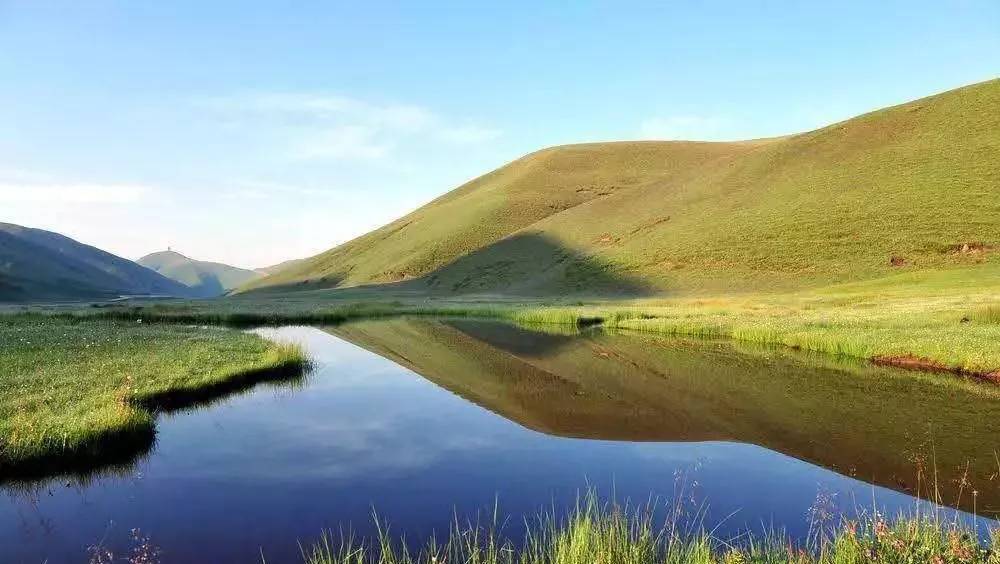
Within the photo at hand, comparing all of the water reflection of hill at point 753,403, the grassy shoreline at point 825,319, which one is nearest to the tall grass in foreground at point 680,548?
the water reflection of hill at point 753,403

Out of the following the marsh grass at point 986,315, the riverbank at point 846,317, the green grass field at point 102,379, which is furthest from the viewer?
the marsh grass at point 986,315

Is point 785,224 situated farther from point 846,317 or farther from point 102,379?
point 102,379

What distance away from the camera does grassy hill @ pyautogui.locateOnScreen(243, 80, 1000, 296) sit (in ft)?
271

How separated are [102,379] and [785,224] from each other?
3667 inches

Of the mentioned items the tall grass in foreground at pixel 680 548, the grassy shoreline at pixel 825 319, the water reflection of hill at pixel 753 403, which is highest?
the grassy shoreline at pixel 825 319

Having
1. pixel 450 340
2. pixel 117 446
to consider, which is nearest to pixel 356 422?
pixel 117 446

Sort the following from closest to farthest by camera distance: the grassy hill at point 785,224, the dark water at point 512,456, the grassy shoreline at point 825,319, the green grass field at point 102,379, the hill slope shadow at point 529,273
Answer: the dark water at point 512,456 < the green grass field at point 102,379 < the grassy shoreline at point 825,319 < the grassy hill at point 785,224 < the hill slope shadow at point 529,273

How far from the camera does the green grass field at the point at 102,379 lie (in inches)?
578

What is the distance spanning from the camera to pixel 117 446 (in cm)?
1559

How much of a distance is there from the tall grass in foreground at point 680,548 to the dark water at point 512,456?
950 millimetres

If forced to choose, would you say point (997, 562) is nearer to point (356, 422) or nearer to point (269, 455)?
point (269, 455)

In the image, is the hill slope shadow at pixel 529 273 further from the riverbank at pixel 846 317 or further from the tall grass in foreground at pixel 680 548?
the tall grass in foreground at pixel 680 548

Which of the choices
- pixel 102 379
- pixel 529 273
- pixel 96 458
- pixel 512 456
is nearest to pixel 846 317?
pixel 512 456

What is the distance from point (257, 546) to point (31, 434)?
764cm
